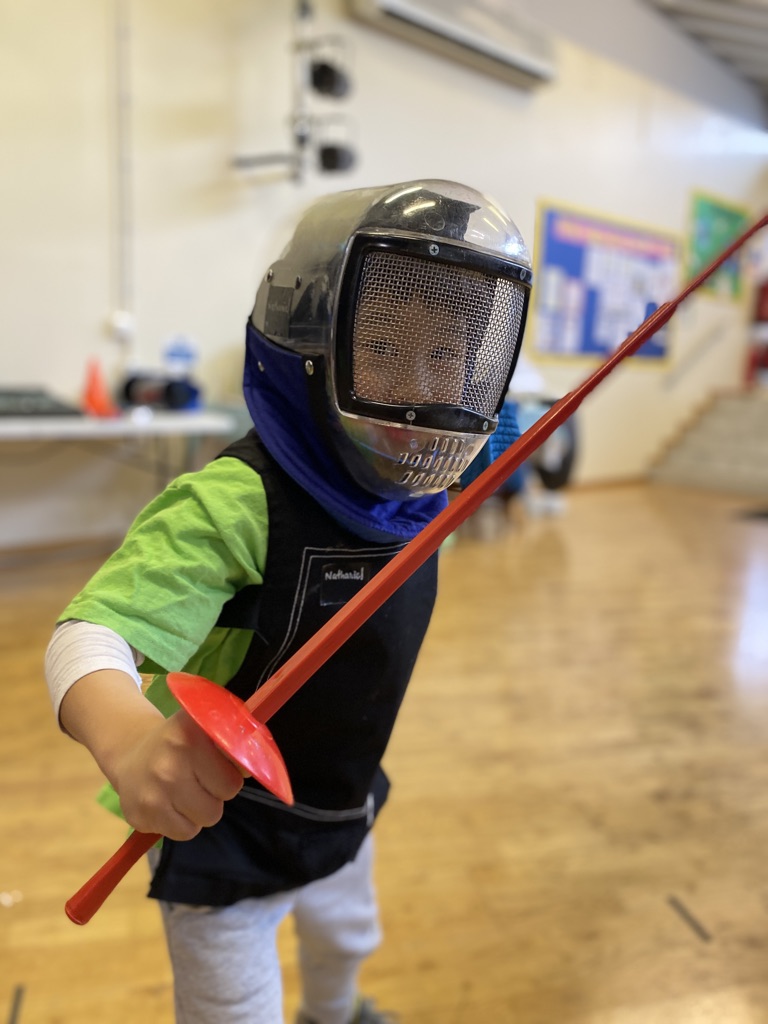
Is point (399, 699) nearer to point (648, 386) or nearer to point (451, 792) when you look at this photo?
point (451, 792)

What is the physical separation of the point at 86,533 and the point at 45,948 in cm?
239

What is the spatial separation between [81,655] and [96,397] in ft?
8.69

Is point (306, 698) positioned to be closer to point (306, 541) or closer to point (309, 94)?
point (306, 541)

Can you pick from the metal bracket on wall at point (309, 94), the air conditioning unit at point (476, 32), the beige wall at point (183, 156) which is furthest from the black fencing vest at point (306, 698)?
the air conditioning unit at point (476, 32)

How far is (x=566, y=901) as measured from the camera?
1.25m

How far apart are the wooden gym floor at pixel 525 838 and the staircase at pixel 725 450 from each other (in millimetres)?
3792

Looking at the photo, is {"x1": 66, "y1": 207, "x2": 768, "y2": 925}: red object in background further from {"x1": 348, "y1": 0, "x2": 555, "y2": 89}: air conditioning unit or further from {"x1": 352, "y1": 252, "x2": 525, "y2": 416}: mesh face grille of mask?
{"x1": 348, "y1": 0, "x2": 555, "y2": 89}: air conditioning unit

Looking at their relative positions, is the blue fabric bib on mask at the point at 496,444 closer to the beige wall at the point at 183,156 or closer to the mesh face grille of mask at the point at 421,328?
the mesh face grille of mask at the point at 421,328

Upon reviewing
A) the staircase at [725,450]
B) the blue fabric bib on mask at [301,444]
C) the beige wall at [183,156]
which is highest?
the beige wall at [183,156]

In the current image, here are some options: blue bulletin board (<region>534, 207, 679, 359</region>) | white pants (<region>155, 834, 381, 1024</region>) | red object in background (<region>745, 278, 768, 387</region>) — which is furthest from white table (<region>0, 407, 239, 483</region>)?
red object in background (<region>745, 278, 768, 387</region>)

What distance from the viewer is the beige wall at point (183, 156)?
293 centimetres

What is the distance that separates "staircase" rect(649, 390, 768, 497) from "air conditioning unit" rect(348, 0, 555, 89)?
3188mm

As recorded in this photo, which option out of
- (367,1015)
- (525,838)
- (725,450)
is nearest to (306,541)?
(367,1015)

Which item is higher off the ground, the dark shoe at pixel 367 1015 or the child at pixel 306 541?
the child at pixel 306 541
